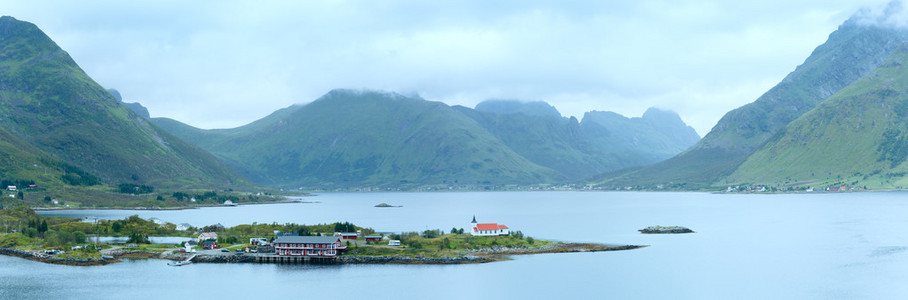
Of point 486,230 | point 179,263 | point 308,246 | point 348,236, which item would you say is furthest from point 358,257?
point 486,230

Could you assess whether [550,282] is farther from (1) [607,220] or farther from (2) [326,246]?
(1) [607,220]

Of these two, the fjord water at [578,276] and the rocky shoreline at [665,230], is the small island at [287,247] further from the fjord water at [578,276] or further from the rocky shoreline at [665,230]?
the rocky shoreline at [665,230]

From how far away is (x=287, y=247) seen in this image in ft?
363

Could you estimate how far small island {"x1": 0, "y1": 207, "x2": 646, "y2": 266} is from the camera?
107m

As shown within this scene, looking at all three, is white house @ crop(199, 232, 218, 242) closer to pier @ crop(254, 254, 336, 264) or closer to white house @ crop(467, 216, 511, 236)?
pier @ crop(254, 254, 336, 264)

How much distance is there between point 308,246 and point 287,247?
3457 millimetres

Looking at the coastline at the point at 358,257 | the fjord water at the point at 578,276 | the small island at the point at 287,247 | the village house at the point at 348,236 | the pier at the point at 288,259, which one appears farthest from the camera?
the village house at the point at 348,236

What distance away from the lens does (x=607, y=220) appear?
189 metres

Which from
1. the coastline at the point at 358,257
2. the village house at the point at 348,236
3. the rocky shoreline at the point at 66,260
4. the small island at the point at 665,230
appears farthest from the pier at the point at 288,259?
the small island at the point at 665,230

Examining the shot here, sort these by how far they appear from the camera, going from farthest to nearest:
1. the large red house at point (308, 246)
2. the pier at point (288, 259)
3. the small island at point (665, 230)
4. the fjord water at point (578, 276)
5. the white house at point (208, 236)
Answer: the small island at point (665, 230) → the white house at point (208, 236) → the large red house at point (308, 246) → the pier at point (288, 259) → the fjord water at point (578, 276)

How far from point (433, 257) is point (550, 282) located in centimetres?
2375

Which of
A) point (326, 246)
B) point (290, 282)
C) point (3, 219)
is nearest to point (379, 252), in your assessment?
point (326, 246)

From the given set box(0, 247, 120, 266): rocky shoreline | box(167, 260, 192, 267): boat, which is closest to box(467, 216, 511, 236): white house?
box(167, 260, 192, 267): boat

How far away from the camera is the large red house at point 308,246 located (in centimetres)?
10881
